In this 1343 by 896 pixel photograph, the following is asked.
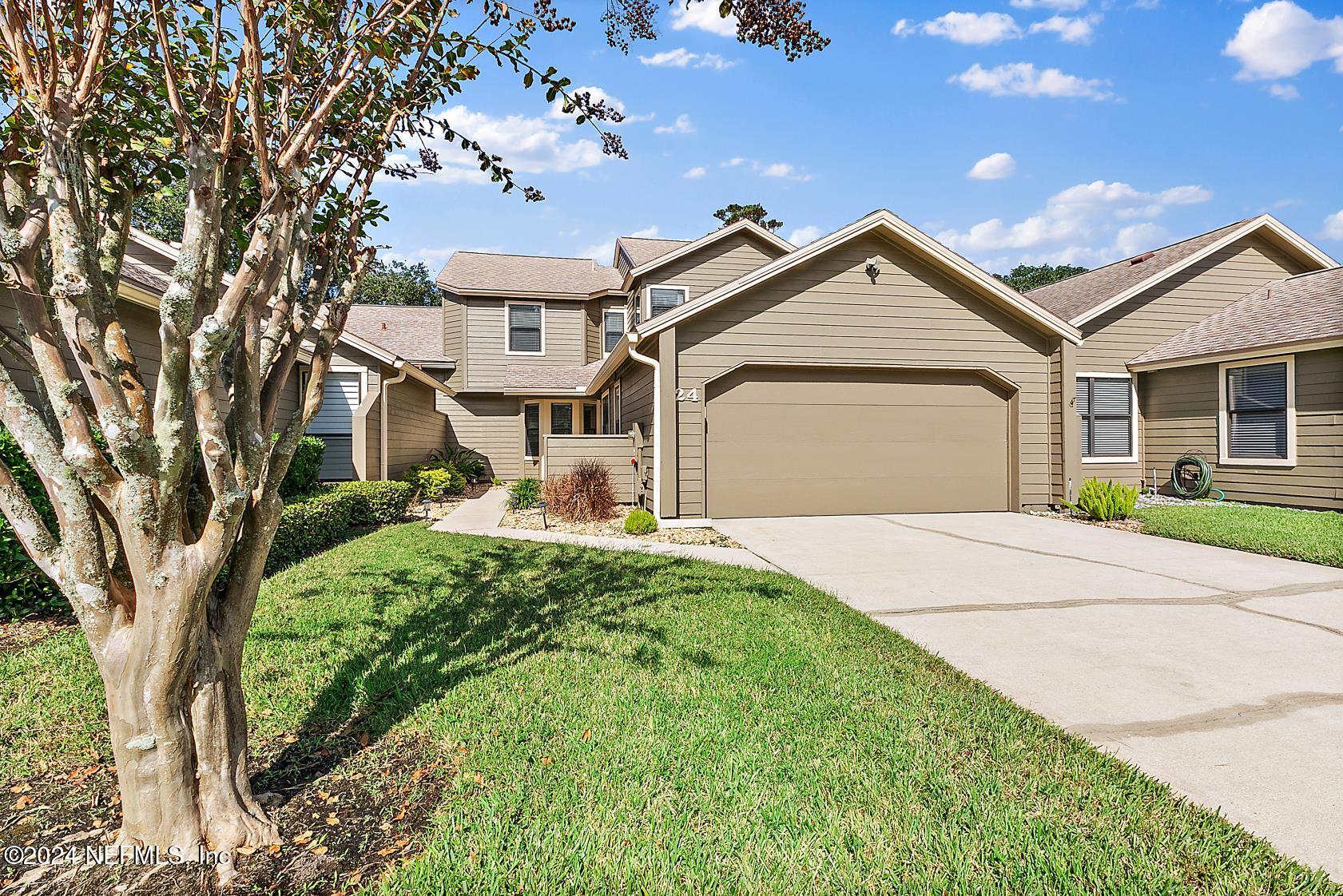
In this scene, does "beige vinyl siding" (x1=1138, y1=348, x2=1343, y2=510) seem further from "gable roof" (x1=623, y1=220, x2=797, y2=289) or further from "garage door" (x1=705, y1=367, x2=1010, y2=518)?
"gable roof" (x1=623, y1=220, x2=797, y2=289)

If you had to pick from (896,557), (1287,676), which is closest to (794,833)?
(1287,676)

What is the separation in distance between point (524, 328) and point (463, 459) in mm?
4084

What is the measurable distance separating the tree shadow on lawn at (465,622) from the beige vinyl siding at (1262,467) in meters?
10.4

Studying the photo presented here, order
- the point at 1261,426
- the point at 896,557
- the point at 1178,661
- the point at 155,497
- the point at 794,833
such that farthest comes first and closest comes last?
the point at 1261,426, the point at 896,557, the point at 1178,661, the point at 794,833, the point at 155,497

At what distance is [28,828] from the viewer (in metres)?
2.30

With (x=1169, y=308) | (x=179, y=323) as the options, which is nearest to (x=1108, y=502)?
(x=1169, y=308)

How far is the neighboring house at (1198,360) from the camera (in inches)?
436

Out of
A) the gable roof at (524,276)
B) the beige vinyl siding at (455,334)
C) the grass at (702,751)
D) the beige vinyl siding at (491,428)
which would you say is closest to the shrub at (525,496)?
the beige vinyl siding at (491,428)

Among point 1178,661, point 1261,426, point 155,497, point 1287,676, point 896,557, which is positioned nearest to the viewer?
point 155,497

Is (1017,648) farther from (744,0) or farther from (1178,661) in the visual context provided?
(744,0)

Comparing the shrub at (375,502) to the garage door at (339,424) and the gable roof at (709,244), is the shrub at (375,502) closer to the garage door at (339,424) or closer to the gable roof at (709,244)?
the garage door at (339,424)

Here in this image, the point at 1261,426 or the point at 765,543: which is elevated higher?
the point at 1261,426

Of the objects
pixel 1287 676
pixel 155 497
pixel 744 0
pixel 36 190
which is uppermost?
pixel 744 0

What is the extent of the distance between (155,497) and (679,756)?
6.99ft
